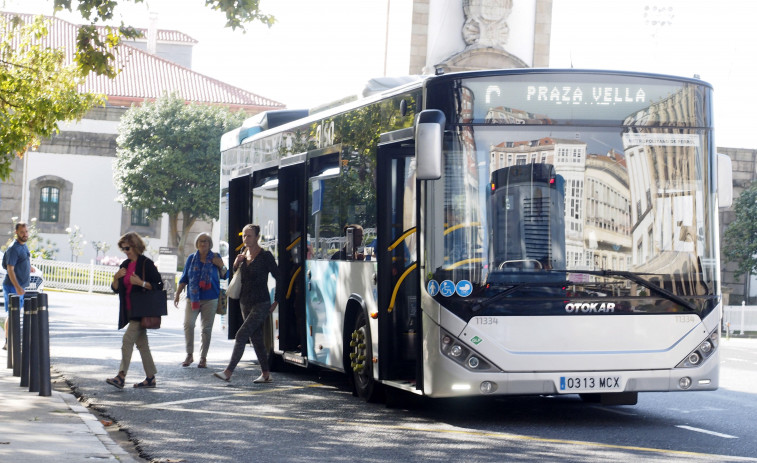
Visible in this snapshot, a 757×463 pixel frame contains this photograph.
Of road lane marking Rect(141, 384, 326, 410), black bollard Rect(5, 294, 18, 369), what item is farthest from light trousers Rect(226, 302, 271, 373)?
black bollard Rect(5, 294, 18, 369)

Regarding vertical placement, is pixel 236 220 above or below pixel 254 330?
above

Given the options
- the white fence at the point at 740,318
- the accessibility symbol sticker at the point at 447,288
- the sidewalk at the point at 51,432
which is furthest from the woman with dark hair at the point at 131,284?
the white fence at the point at 740,318

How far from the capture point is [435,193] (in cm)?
1062

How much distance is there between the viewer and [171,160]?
190ft

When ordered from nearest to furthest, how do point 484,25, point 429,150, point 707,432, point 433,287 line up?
point 429,150, point 433,287, point 707,432, point 484,25

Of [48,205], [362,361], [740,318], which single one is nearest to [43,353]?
[362,361]

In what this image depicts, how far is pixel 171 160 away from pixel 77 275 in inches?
458

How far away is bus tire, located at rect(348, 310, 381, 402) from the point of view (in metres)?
12.1

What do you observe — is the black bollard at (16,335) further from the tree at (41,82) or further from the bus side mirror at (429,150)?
the bus side mirror at (429,150)

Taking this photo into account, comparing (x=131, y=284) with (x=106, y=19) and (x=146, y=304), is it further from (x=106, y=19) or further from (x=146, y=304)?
(x=106, y=19)

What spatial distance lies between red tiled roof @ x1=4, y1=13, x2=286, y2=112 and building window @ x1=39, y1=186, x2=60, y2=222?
5432 mm

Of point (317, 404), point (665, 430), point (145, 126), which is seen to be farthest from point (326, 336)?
point (145, 126)

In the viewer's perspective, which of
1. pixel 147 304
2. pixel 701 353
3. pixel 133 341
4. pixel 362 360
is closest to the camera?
pixel 701 353

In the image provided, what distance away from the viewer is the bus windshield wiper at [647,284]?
10.6 meters
